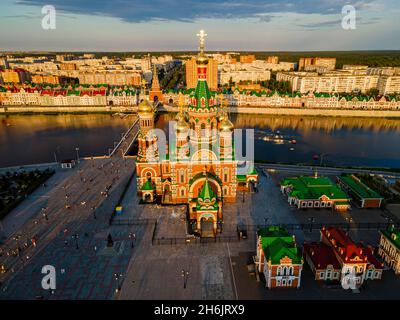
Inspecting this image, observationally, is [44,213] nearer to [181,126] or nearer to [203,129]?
[181,126]

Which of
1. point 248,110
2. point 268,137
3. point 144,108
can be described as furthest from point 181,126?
point 248,110

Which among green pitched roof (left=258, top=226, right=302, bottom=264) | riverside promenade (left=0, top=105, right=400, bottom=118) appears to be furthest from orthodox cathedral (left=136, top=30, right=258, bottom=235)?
riverside promenade (left=0, top=105, right=400, bottom=118)

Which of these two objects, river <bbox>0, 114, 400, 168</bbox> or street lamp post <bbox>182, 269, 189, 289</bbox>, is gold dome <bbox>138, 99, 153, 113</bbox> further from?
river <bbox>0, 114, 400, 168</bbox>

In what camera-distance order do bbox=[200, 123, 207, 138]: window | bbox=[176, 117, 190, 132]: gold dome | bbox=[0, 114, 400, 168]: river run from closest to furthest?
bbox=[176, 117, 190, 132]: gold dome → bbox=[200, 123, 207, 138]: window → bbox=[0, 114, 400, 168]: river

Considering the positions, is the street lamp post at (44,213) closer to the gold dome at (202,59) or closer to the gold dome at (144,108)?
the gold dome at (144,108)

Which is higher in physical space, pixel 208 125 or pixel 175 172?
pixel 208 125

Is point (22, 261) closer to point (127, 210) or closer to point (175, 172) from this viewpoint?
point (127, 210)
